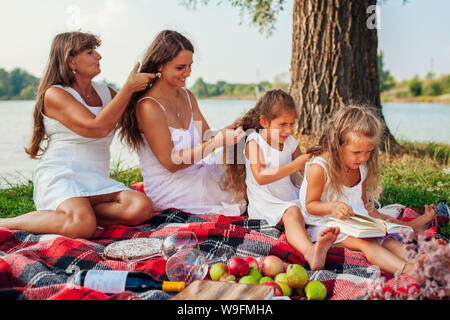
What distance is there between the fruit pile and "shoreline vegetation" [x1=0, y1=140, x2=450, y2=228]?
197cm

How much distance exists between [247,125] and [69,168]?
144cm

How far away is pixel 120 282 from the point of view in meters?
2.03

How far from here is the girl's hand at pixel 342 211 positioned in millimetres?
2520

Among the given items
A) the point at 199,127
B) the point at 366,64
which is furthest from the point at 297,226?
the point at 366,64

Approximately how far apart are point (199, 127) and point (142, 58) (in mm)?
761

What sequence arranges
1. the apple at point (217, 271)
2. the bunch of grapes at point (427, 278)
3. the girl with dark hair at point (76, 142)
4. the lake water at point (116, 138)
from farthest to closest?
the lake water at point (116, 138), the girl with dark hair at point (76, 142), the apple at point (217, 271), the bunch of grapes at point (427, 278)

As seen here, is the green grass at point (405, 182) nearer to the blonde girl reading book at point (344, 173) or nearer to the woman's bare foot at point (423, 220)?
the woman's bare foot at point (423, 220)

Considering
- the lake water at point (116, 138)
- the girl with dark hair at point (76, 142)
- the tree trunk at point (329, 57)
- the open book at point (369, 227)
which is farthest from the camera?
the tree trunk at point (329, 57)

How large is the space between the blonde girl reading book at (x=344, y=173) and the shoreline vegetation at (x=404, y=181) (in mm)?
978

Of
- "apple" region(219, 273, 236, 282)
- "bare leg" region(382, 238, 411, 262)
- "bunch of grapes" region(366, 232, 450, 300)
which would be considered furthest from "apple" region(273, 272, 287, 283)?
"bare leg" region(382, 238, 411, 262)

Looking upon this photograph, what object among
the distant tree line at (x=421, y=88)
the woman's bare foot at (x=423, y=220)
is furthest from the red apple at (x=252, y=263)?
the distant tree line at (x=421, y=88)

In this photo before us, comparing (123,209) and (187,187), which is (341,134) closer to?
(187,187)

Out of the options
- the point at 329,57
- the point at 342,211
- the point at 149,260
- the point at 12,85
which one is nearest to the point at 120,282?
the point at 149,260
